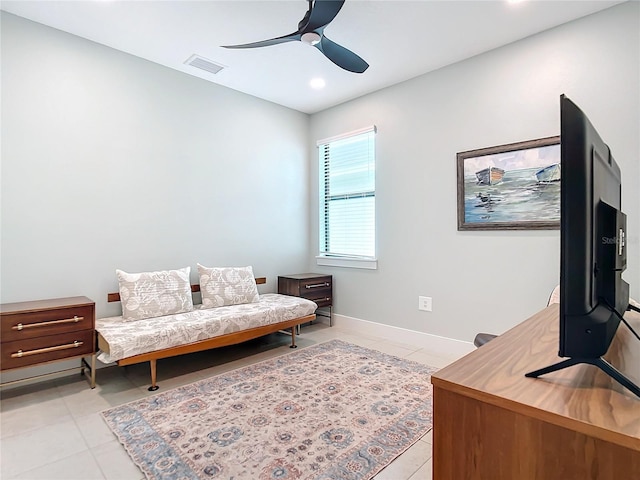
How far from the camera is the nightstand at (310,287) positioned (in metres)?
4.14

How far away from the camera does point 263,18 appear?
2.65 m

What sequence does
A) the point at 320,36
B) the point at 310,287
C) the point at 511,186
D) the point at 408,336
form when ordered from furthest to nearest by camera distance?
the point at 310,287 < the point at 408,336 < the point at 511,186 < the point at 320,36

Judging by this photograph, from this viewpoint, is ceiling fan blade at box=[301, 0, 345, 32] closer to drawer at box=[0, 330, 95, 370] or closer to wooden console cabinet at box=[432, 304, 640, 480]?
wooden console cabinet at box=[432, 304, 640, 480]

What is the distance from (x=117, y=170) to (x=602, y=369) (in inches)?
139

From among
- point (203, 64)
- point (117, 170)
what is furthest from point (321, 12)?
point (117, 170)

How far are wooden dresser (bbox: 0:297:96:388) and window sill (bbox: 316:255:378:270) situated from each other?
8.70ft

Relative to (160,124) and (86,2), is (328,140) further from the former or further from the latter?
(86,2)

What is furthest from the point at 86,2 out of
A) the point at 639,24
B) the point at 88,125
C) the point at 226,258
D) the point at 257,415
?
the point at 639,24

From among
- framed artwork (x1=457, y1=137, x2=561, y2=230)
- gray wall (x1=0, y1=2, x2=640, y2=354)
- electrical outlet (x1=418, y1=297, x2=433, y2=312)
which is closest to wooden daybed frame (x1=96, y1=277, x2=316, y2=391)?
gray wall (x1=0, y1=2, x2=640, y2=354)

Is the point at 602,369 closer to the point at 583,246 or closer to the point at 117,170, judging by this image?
the point at 583,246

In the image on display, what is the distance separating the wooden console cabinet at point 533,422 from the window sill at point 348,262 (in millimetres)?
3105

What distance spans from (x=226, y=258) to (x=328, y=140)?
198 centimetres

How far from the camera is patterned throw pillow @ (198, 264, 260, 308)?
346cm

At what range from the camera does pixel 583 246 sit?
726 mm
